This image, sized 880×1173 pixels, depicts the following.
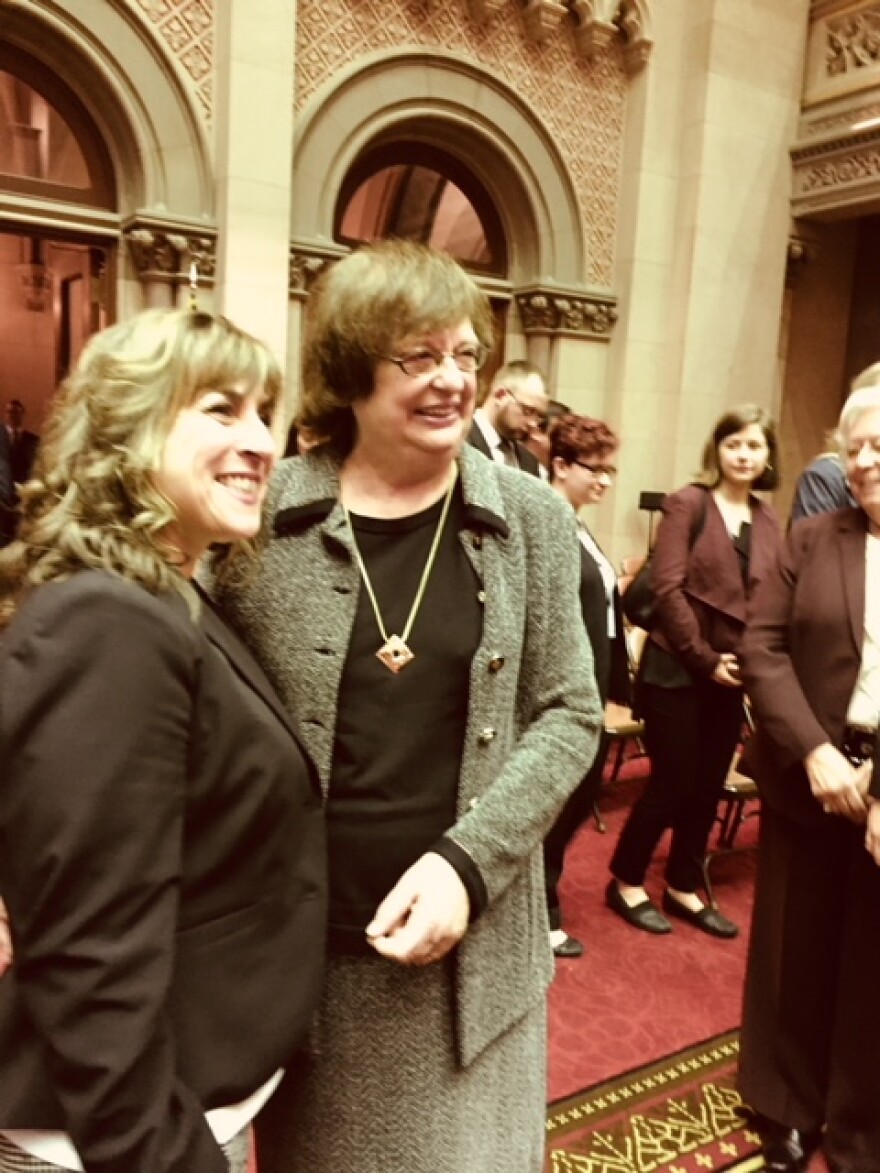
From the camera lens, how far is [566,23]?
6.04 m

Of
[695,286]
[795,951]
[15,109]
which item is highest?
[15,109]

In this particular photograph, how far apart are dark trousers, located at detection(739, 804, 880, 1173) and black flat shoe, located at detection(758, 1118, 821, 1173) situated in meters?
0.04

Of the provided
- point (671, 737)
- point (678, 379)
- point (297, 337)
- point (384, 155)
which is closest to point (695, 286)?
point (678, 379)

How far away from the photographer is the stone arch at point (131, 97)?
454 centimetres

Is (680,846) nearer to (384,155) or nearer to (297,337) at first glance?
(297,337)

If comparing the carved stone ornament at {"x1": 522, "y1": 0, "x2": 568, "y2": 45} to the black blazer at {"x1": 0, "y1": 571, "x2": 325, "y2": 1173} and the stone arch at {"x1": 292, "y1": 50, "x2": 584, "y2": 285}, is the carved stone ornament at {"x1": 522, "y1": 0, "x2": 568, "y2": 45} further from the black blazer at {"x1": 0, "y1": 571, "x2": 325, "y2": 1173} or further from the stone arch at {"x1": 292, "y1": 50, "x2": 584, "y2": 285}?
the black blazer at {"x1": 0, "y1": 571, "x2": 325, "y2": 1173}

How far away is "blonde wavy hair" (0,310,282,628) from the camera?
982 millimetres

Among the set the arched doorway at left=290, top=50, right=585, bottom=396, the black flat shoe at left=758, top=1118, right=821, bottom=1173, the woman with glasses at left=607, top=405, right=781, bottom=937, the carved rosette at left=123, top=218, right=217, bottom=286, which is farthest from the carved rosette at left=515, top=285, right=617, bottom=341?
the black flat shoe at left=758, top=1118, right=821, bottom=1173

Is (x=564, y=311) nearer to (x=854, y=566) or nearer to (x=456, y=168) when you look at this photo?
(x=456, y=168)

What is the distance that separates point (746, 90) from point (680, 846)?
17.8ft

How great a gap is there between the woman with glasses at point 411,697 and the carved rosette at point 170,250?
12.9 feet

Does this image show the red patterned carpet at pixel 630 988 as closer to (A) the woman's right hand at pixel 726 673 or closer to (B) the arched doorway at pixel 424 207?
(A) the woman's right hand at pixel 726 673

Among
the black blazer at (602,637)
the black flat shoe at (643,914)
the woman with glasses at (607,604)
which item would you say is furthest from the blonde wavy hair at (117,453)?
the black flat shoe at (643,914)

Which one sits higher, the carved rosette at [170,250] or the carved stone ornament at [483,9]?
the carved stone ornament at [483,9]
